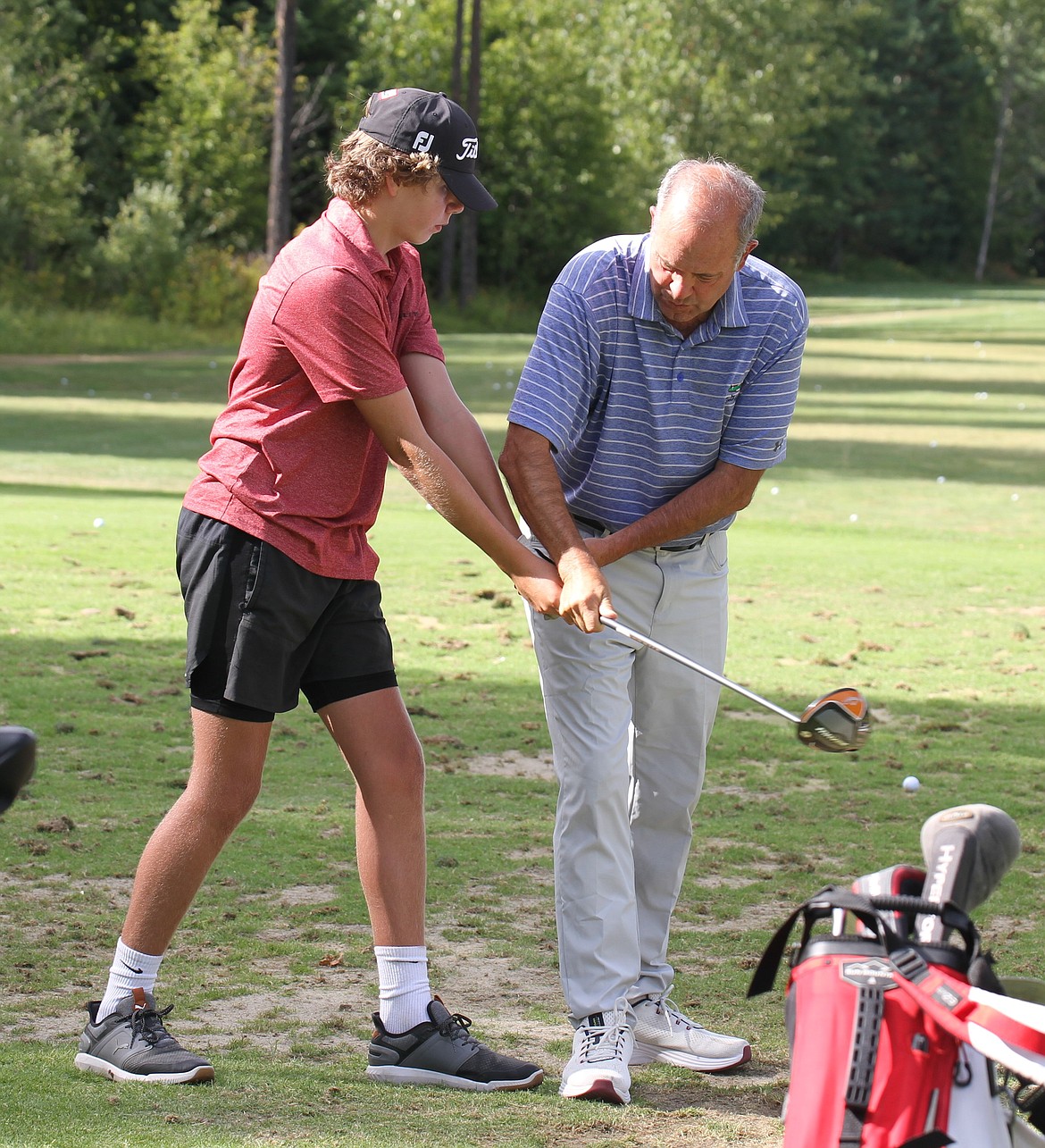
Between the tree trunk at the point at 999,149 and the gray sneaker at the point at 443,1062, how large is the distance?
90.2m

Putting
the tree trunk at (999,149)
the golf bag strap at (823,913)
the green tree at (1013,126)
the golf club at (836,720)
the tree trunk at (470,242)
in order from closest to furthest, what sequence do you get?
1. the golf bag strap at (823,913)
2. the golf club at (836,720)
3. the tree trunk at (470,242)
4. the green tree at (1013,126)
5. the tree trunk at (999,149)

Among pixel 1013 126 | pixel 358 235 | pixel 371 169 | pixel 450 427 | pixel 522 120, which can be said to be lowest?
pixel 450 427

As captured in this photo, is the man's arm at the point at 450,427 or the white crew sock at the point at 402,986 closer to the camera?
the white crew sock at the point at 402,986

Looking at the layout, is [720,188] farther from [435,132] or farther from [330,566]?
[330,566]

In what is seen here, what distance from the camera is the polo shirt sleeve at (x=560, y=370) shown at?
3980mm

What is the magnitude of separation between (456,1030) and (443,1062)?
0.10 meters

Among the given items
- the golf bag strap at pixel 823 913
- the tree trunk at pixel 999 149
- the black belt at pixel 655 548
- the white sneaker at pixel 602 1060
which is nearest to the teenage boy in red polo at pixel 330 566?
the white sneaker at pixel 602 1060

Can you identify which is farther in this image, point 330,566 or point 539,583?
point 539,583

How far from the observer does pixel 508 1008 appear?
424 centimetres

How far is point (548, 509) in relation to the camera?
397 cm

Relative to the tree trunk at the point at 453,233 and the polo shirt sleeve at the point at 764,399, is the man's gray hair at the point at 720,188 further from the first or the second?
the tree trunk at the point at 453,233

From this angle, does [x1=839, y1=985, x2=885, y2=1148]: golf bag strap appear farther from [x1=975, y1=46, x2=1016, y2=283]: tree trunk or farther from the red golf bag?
[x1=975, y1=46, x2=1016, y2=283]: tree trunk

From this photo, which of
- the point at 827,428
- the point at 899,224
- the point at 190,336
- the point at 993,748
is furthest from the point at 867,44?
the point at 993,748

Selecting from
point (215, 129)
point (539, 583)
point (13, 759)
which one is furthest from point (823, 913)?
point (215, 129)
